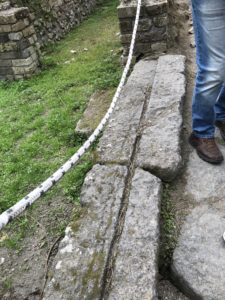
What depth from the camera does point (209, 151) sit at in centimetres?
263

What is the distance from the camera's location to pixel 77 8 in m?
9.91

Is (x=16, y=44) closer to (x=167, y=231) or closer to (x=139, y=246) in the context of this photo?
(x=167, y=231)

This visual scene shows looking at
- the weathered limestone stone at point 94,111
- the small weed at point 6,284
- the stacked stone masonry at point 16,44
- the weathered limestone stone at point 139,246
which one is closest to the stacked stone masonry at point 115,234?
the weathered limestone stone at point 139,246

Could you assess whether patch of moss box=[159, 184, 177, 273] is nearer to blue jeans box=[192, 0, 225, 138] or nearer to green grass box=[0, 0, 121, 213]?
blue jeans box=[192, 0, 225, 138]

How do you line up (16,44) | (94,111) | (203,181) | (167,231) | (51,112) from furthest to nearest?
1. (16,44)
2. (51,112)
3. (94,111)
4. (203,181)
5. (167,231)

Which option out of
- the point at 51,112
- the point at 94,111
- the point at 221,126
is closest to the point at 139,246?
the point at 221,126

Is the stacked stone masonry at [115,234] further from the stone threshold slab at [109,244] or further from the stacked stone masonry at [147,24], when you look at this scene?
the stacked stone masonry at [147,24]

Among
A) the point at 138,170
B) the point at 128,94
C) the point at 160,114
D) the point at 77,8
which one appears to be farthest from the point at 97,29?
the point at 138,170

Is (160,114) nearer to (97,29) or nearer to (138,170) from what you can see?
(138,170)

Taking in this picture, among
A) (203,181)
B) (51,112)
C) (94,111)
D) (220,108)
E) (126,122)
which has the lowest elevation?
(51,112)

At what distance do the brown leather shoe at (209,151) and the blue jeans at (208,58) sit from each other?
44 millimetres

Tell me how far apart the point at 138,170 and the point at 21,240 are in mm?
968

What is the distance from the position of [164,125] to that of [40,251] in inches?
51.8

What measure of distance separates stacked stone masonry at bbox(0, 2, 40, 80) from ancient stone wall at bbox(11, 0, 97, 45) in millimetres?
1269
